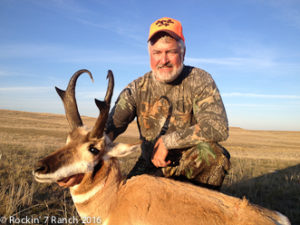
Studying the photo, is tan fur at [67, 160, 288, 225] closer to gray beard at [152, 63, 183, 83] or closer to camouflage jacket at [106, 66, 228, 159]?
camouflage jacket at [106, 66, 228, 159]

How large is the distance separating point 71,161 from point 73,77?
4.15 feet

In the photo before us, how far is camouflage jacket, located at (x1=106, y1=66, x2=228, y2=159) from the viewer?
15.3 feet

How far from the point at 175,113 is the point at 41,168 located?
3079 mm

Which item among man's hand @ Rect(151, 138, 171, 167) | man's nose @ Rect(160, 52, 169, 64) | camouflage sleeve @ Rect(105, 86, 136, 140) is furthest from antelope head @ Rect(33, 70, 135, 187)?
man's nose @ Rect(160, 52, 169, 64)

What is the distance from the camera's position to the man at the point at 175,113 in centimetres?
413

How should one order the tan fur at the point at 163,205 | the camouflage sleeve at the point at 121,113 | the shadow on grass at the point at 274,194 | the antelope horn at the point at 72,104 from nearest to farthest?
1. the tan fur at the point at 163,205
2. the antelope horn at the point at 72,104
3. the camouflage sleeve at the point at 121,113
4. the shadow on grass at the point at 274,194

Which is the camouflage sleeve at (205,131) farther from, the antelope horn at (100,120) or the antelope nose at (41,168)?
the antelope nose at (41,168)

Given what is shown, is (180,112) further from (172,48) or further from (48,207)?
(48,207)

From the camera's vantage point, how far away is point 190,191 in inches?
109

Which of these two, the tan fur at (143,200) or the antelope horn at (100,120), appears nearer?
the tan fur at (143,200)

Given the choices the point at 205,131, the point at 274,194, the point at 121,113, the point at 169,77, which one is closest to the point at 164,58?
the point at 169,77

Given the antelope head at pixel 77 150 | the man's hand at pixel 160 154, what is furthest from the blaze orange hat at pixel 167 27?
the man's hand at pixel 160 154

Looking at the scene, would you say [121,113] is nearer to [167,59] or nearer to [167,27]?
[167,59]

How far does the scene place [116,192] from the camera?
3.08 m
